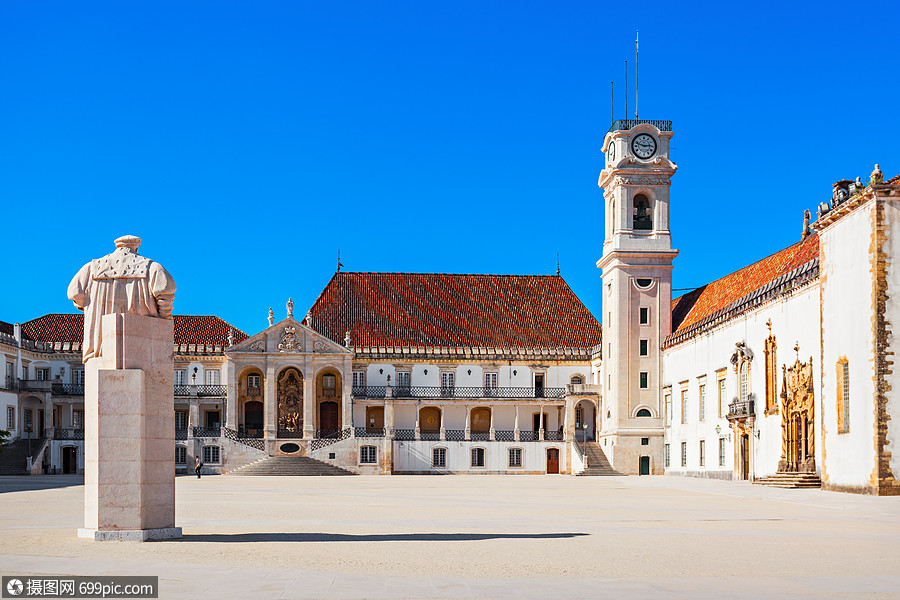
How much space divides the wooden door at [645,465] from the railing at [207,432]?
76.4 ft

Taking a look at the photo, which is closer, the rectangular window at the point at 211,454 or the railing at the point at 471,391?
the rectangular window at the point at 211,454

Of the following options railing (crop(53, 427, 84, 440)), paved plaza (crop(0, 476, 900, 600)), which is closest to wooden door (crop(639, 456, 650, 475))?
railing (crop(53, 427, 84, 440))

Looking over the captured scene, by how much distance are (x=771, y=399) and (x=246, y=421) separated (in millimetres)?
34447

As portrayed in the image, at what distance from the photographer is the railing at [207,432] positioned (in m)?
64.7

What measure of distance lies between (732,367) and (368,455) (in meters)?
22.9

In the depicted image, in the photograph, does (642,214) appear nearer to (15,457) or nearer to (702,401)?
(702,401)

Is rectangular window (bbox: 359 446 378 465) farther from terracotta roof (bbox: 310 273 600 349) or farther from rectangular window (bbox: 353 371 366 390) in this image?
terracotta roof (bbox: 310 273 600 349)

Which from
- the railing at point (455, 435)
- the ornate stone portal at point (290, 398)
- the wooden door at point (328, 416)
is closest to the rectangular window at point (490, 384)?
the railing at point (455, 435)

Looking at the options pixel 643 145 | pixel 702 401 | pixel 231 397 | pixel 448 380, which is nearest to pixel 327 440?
pixel 231 397

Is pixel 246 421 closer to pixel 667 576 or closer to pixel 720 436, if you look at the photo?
pixel 720 436

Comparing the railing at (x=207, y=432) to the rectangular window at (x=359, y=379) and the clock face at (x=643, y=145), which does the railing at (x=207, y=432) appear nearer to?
the rectangular window at (x=359, y=379)

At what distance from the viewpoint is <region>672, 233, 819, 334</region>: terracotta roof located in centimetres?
4830

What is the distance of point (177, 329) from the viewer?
248 ft

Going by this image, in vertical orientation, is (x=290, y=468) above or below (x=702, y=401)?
below
